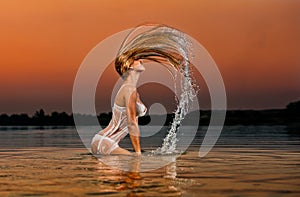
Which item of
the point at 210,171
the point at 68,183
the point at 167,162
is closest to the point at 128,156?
the point at 167,162

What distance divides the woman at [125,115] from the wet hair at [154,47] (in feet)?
0.60

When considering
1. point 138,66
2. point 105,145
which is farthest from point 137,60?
point 105,145

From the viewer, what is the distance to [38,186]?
34.3 feet

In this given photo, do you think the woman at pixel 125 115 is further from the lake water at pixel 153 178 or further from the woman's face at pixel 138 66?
the lake water at pixel 153 178

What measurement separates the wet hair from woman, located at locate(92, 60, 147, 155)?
0.60 ft

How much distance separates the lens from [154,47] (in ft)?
54.4

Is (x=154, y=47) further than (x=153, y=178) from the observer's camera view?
Yes

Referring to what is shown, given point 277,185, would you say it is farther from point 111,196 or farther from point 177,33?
point 177,33

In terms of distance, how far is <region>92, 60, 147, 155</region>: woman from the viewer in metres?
16.7

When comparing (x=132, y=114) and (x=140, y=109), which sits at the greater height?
(x=140, y=109)

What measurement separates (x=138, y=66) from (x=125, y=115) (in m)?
1.41

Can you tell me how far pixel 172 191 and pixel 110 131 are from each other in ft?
25.5

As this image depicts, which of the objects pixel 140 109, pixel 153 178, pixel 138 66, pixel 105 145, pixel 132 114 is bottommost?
pixel 153 178

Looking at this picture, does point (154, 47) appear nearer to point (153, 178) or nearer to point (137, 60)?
point (137, 60)
